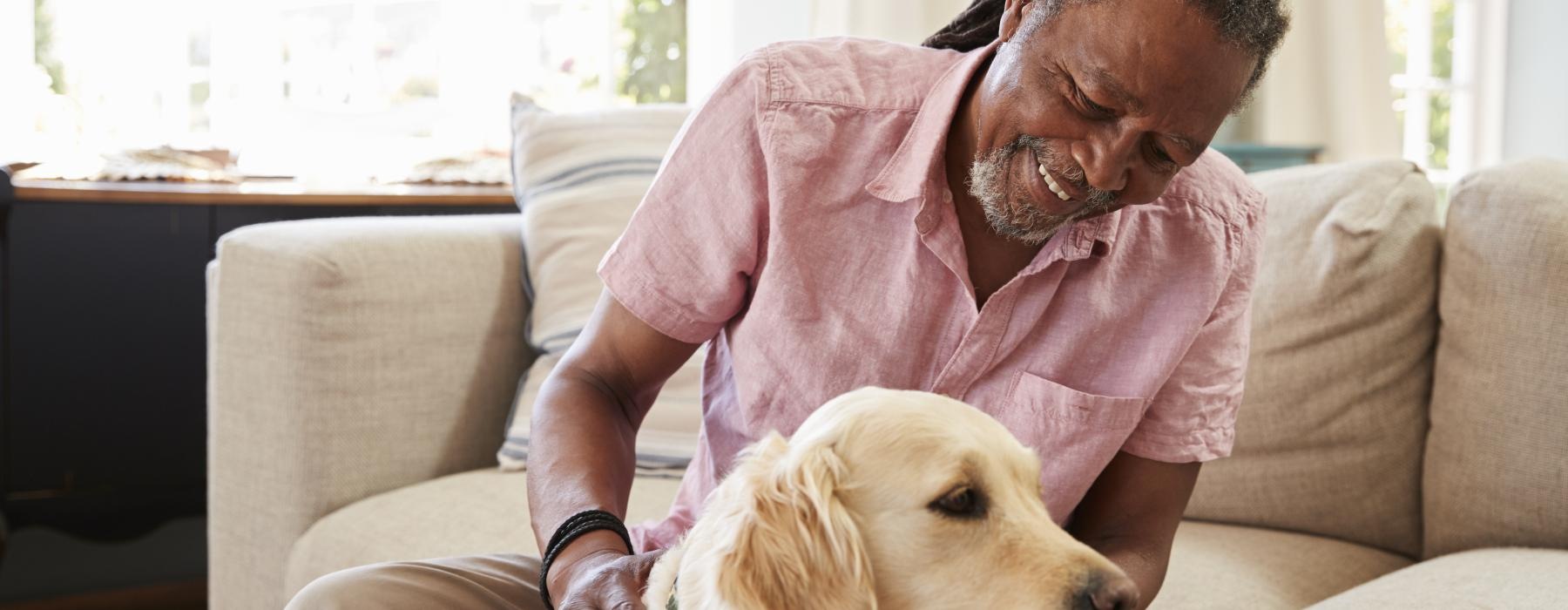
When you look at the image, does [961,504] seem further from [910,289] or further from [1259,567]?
[1259,567]

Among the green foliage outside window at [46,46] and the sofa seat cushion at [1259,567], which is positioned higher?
the green foliage outside window at [46,46]

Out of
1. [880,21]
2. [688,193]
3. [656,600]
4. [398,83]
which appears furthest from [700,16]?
[656,600]

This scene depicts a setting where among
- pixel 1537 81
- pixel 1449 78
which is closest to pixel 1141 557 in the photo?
pixel 1537 81

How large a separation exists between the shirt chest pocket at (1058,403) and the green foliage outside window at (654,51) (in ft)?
11.0

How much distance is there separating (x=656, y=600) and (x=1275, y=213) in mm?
1386

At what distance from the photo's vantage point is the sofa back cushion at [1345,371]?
1968mm

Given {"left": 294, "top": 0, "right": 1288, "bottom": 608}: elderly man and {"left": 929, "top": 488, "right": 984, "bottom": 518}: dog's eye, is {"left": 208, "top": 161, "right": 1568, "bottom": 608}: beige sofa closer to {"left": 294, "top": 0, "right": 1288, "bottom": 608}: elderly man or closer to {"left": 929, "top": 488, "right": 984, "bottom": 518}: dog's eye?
{"left": 294, "top": 0, "right": 1288, "bottom": 608}: elderly man

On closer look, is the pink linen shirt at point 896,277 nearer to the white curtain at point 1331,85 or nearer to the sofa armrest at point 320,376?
the sofa armrest at point 320,376

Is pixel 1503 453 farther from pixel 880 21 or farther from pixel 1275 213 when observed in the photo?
pixel 880 21

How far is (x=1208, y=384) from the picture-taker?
1493 millimetres

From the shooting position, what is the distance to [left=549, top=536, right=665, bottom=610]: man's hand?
1146mm

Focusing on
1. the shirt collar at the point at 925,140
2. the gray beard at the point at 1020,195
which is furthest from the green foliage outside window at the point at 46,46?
the gray beard at the point at 1020,195

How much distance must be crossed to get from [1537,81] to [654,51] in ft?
13.9

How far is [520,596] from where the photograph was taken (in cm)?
144
